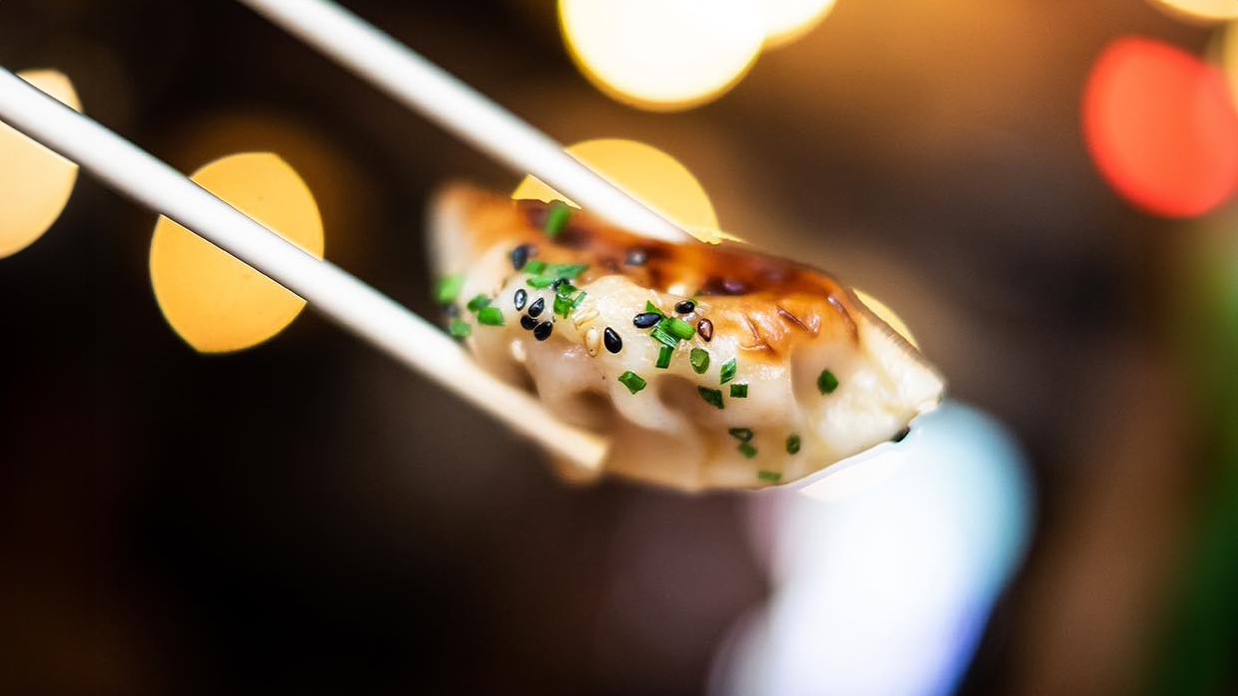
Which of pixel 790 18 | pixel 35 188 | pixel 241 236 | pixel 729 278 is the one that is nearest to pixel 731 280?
pixel 729 278

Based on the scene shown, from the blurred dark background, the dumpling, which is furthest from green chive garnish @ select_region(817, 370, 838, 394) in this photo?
the blurred dark background

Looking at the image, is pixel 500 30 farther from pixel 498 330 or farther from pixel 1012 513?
pixel 1012 513

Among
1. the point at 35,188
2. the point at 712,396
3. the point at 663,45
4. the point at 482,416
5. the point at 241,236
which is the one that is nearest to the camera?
the point at 241,236

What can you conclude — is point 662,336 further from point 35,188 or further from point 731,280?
point 35,188

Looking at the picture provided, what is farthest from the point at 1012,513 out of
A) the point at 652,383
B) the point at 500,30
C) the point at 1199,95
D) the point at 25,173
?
the point at 25,173

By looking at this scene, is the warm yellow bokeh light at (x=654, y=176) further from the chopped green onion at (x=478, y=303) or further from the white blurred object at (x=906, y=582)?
the chopped green onion at (x=478, y=303)

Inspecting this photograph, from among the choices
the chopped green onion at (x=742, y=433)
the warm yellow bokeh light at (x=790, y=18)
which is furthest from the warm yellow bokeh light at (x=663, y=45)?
the chopped green onion at (x=742, y=433)
